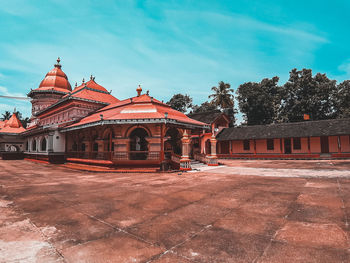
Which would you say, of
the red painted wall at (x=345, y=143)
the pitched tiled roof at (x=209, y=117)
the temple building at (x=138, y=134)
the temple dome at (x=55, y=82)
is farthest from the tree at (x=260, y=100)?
the temple dome at (x=55, y=82)

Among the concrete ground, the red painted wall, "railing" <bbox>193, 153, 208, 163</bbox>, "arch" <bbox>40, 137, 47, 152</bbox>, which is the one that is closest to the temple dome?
"arch" <bbox>40, 137, 47, 152</bbox>

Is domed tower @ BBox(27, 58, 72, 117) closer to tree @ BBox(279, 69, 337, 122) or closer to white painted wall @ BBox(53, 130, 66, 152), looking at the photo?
white painted wall @ BBox(53, 130, 66, 152)

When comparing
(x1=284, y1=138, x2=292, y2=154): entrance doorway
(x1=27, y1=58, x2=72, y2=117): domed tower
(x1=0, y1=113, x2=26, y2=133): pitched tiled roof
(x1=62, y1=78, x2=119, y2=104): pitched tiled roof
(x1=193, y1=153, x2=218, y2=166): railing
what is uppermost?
(x1=27, y1=58, x2=72, y2=117): domed tower

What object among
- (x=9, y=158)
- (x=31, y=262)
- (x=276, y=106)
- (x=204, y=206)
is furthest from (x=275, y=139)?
(x=9, y=158)

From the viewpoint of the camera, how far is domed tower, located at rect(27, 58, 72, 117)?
99.2 ft

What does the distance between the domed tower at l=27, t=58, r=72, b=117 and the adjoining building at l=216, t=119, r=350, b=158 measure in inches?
1021

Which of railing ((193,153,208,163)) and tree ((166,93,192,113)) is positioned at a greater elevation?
tree ((166,93,192,113))

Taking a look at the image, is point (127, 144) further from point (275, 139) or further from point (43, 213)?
point (275, 139)

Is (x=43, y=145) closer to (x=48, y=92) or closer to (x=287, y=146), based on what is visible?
(x=48, y=92)

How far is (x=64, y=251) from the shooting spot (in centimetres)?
278

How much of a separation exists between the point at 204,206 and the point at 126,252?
254cm

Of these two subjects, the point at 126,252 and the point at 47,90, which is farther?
the point at 47,90

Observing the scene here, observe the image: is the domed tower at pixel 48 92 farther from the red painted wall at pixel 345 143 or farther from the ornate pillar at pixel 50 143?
the red painted wall at pixel 345 143

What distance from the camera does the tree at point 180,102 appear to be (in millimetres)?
51094
